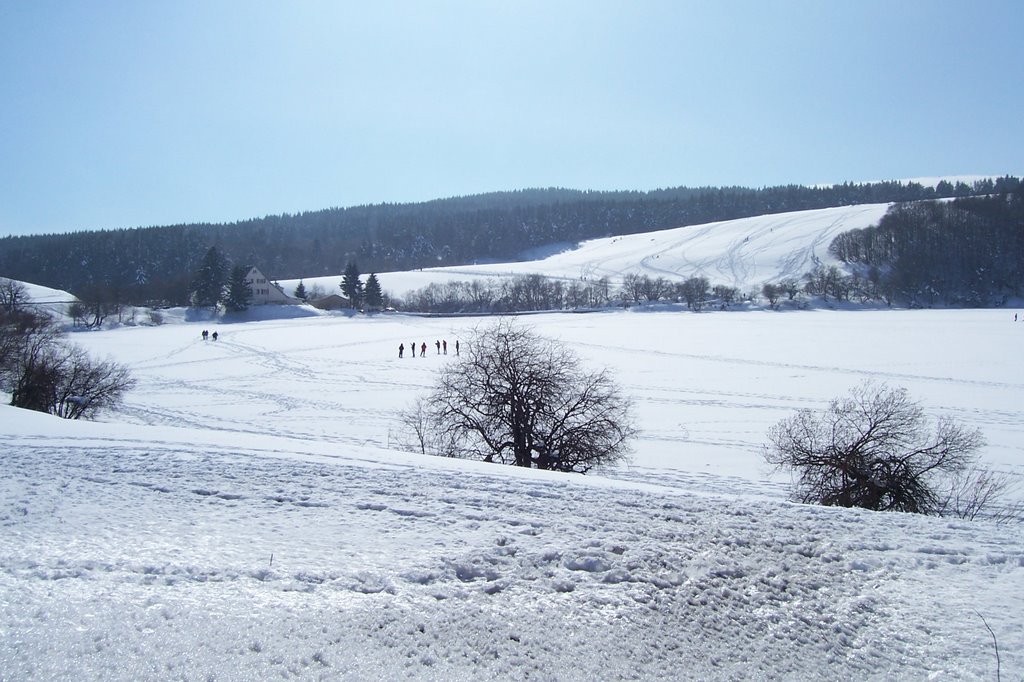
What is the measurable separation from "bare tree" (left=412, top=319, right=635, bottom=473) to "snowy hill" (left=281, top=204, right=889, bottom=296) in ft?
359

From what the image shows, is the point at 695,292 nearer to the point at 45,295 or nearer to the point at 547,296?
the point at 547,296

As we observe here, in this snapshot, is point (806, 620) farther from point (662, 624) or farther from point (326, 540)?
point (326, 540)

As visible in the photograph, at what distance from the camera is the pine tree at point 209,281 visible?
327 feet

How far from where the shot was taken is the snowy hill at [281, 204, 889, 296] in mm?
135000

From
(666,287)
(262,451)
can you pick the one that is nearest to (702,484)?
(262,451)

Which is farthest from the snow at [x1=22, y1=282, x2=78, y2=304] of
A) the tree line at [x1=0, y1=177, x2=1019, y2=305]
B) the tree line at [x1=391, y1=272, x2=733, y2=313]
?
the tree line at [x1=391, y1=272, x2=733, y2=313]

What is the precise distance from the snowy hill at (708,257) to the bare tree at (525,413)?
109354 mm

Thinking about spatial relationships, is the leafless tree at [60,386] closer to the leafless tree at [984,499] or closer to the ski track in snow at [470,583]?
the ski track in snow at [470,583]

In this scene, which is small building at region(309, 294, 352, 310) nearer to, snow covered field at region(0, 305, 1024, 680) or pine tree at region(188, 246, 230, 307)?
pine tree at region(188, 246, 230, 307)

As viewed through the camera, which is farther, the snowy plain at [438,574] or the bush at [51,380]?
the bush at [51,380]

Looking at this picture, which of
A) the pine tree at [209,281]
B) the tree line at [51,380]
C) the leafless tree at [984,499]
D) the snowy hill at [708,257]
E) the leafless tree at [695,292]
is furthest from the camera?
the snowy hill at [708,257]

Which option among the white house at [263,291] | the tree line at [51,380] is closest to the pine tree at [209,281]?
the white house at [263,291]

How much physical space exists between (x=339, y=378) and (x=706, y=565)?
33060 millimetres

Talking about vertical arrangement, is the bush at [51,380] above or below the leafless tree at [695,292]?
below
